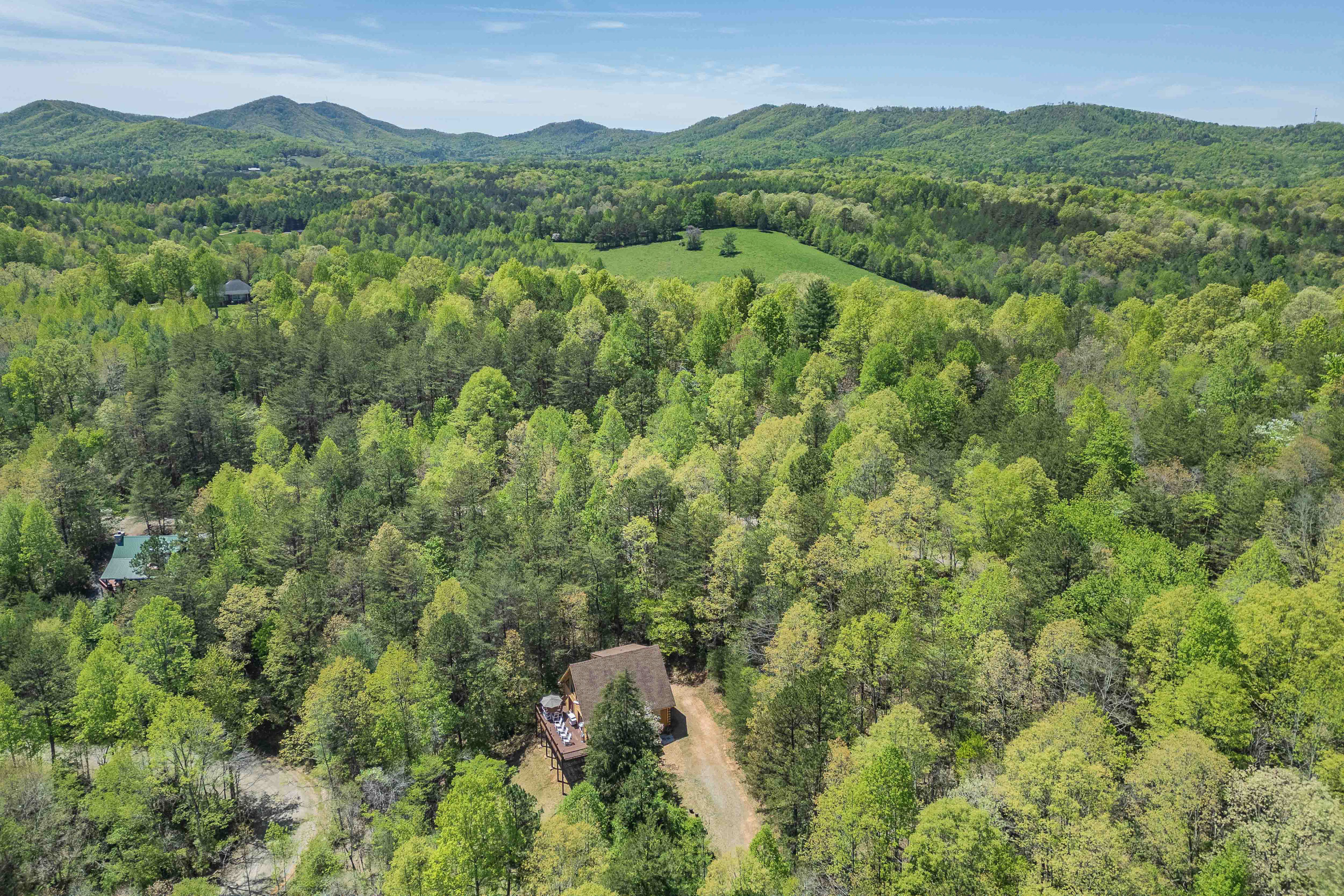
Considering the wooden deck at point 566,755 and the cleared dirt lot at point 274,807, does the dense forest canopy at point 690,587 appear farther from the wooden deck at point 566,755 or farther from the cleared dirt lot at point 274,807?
the wooden deck at point 566,755

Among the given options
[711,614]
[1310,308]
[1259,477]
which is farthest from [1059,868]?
[1310,308]

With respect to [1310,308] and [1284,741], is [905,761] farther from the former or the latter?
[1310,308]

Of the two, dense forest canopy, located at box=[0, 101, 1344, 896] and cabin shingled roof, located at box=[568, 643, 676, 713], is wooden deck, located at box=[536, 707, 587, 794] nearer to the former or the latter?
cabin shingled roof, located at box=[568, 643, 676, 713]

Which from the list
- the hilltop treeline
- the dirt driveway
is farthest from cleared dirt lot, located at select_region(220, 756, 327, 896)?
the hilltop treeline

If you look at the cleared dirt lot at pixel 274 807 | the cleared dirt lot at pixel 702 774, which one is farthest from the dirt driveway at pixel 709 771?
the cleared dirt lot at pixel 274 807

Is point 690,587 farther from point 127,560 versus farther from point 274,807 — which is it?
point 127,560
